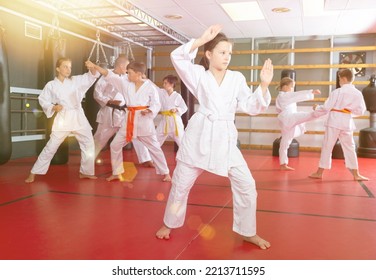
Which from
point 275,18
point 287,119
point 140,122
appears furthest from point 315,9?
point 140,122

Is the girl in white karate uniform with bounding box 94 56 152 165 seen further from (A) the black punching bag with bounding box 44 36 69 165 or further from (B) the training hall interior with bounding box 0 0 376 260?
(A) the black punching bag with bounding box 44 36 69 165

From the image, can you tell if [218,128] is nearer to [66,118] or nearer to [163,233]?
[163,233]

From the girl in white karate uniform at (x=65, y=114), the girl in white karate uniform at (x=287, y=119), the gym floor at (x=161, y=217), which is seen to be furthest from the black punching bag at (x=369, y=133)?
the girl in white karate uniform at (x=65, y=114)

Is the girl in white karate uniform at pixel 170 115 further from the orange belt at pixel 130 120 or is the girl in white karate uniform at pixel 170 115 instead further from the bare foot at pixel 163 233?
the bare foot at pixel 163 233

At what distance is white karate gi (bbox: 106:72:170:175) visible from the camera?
4.15 metres

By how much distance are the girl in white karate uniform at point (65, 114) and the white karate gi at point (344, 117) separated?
9.40ft

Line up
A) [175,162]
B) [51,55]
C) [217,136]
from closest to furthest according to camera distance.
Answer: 1. [217,136]
2. [51,55]
3. [175,162]

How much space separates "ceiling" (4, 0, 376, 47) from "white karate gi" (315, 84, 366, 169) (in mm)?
2336

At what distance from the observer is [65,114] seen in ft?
14.0

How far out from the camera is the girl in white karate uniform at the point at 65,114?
164 inches

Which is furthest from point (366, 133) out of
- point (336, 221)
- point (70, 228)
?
point (70, 228)

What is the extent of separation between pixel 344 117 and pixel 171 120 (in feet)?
8.03

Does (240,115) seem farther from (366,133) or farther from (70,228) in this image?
(70,228)
